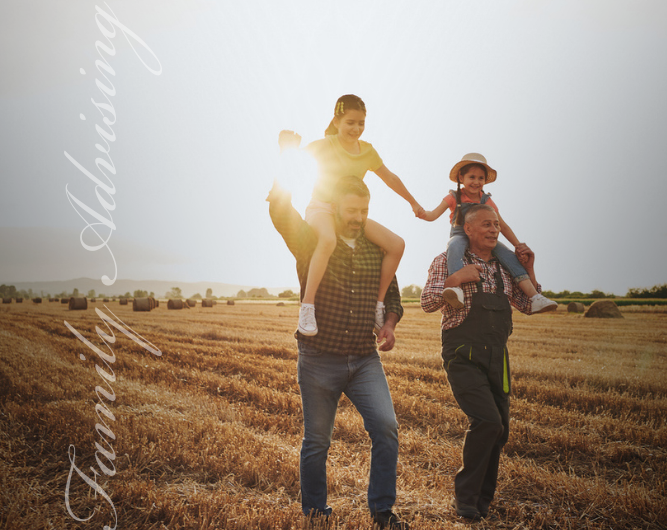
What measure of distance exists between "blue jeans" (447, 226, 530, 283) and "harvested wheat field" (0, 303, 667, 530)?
1964 mm

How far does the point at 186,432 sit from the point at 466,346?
11.3 ft

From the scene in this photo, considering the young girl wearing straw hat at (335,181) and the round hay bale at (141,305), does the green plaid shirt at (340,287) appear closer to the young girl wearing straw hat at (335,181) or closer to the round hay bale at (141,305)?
the young girl wearing straw hat at (335,181)

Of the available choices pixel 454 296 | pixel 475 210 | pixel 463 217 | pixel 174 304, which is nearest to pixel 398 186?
pixel 463 217

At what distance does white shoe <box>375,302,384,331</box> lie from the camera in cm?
339

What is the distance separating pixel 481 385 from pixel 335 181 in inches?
78.9

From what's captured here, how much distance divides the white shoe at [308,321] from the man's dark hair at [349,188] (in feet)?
2.73

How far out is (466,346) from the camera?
11.8 feet

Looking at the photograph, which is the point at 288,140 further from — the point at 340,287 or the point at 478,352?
the point at 478,352

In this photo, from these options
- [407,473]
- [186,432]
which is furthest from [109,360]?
[407,473]

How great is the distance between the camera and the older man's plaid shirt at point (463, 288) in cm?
369

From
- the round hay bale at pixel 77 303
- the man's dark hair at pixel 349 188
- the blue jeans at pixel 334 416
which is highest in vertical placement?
the man's dark hair at pixel 349 188

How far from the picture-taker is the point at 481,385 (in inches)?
138

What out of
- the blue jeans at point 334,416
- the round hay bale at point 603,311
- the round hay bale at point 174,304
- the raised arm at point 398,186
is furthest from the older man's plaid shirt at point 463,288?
the round hay bale at point 174,304

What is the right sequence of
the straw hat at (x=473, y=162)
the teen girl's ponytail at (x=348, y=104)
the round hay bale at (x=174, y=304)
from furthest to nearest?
the round hay bale at (x=174, y=304) → the straw hat at (x=473, y=162) → the teen girl's ponytail at (x=348, y=104)
